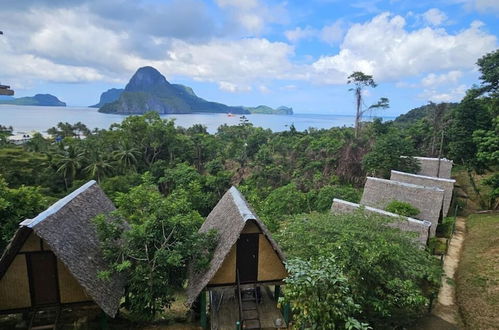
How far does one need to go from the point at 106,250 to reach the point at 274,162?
86.8 feet

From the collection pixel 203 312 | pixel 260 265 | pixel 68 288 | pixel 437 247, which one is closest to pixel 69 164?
pixel 68 288

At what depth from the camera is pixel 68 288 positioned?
8.34 m

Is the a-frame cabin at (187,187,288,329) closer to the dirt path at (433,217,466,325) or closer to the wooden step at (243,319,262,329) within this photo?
the wooden step at (243,319,262,329)

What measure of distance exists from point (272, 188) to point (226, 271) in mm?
21325

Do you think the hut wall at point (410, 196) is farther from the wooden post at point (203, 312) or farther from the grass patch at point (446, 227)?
the wooden post at point (203, 312)

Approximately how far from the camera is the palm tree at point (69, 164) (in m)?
29.9

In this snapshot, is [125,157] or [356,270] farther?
[125,157]

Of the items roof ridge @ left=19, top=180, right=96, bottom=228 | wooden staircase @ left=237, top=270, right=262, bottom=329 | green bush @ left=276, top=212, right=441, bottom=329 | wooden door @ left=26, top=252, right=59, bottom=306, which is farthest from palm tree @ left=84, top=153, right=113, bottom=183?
green bush @ left=276, top=212, right=441, bottom=329

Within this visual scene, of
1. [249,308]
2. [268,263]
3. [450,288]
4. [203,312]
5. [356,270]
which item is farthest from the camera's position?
[450,288]

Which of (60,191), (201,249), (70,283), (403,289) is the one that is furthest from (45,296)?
(60,191)

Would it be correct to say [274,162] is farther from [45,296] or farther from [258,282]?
[45,296]

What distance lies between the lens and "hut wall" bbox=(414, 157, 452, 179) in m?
24.0

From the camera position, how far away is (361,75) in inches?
1230

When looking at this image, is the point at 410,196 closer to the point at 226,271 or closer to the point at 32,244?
the point at 226,271
